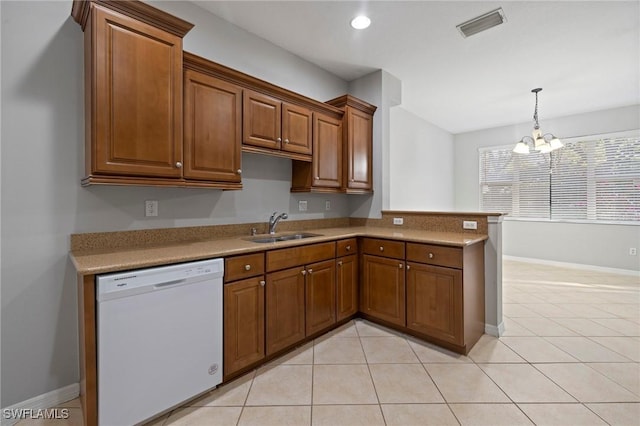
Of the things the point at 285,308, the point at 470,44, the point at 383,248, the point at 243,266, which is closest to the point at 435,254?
the point at 383,248

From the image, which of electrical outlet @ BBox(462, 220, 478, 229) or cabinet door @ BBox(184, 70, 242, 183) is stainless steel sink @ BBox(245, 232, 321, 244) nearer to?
cabinet door @ BBox(184, 70, 242, 183)

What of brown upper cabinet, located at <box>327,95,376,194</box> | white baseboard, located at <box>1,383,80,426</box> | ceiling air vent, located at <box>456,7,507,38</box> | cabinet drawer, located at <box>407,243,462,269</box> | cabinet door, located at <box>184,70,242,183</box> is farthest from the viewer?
brown upper cabinet, located at <box>327,95,376,194</box>

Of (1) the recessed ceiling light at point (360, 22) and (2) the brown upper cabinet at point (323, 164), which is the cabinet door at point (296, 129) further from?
(1) the recessed ceiling light at point (360, 22)

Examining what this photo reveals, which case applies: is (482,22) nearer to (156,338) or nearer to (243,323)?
(243,323)

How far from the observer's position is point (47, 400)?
68.7 inches

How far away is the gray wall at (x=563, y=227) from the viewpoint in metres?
4.76

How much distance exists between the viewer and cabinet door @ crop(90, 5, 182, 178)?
64.8 inches

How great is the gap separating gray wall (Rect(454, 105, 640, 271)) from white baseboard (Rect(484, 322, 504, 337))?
3765mm

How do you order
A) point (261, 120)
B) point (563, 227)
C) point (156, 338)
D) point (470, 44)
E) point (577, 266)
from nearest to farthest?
point (156, 338)
point (261, 120)
point (470, 44)
point (577, 266)
point (563, 227)

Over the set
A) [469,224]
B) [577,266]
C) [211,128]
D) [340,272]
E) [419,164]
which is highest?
[419,164]

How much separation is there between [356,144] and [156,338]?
266cm

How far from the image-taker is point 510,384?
195cm

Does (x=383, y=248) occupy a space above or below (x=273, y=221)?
below

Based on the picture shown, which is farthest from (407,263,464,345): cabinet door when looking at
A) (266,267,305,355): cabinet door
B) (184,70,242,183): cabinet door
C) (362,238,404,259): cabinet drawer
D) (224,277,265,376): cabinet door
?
(184,70,242,183): cabinet door
